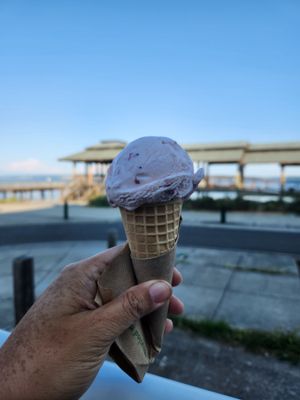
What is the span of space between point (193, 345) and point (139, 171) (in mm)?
3136

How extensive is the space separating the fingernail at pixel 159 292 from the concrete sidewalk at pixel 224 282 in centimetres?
322

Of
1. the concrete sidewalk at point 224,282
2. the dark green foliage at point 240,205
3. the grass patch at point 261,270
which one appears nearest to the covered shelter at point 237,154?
the dark green foliage at point 240,205

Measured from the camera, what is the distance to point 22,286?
387 cm

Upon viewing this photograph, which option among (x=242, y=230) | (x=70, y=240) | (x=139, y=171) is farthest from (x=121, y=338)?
(x=242, y=230)

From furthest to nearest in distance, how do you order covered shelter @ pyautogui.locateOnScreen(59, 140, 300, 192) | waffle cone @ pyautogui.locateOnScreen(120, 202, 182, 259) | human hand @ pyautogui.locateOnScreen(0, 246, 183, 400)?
covered shelter @ pyautogui.locateOnScreen(59, 140, 300, 192) → waffle cone @ pyautogui.locateOnScreen(120, 202, 182, 259) → human hand @ pyautogui.locateOnScreen(0, 246, 183, 400)

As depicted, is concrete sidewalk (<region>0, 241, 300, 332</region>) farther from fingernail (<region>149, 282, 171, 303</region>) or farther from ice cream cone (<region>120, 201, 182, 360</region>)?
fingernail (<region>149, 282, 171, 303</region>)

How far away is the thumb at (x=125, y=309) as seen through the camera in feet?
4.09

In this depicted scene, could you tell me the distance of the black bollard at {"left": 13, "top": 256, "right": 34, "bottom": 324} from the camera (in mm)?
3855

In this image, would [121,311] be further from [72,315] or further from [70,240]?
[70,240]

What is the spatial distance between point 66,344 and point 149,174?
0.82 meters

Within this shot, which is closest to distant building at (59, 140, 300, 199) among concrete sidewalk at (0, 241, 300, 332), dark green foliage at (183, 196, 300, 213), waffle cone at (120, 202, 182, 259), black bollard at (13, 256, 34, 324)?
dark green foliage at (183, 196, 300, 213)

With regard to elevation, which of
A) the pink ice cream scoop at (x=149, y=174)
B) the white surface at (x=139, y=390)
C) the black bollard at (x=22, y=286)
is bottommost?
the black bollard at (x=22, y=286)

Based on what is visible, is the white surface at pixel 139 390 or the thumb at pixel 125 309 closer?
the thumb at pixel 125 309

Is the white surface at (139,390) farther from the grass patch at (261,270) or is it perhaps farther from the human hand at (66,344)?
the grass patch at (261,270)
